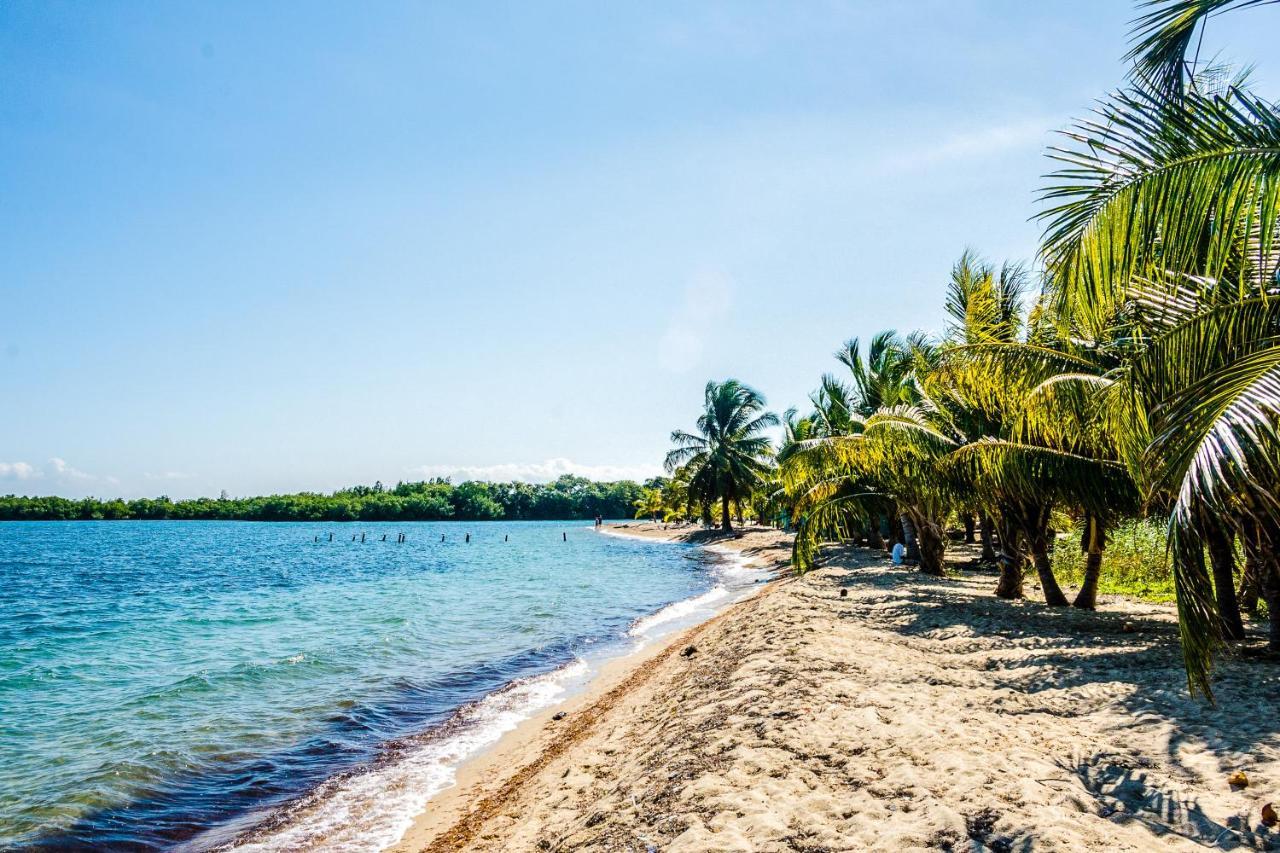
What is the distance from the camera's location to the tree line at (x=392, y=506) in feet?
388

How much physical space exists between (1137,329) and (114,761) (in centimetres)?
1231

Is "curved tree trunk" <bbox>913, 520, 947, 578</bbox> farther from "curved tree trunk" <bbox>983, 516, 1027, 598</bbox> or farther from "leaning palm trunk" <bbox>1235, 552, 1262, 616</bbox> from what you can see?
"leaning palm trunk" <bbox>1235, 552, 1262, 616</bbox>

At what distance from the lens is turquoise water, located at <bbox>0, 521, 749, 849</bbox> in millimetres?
6801

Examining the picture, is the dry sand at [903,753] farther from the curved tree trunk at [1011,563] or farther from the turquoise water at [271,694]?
the curved tree trunk at [1011,563]

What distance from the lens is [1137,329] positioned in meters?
6.14

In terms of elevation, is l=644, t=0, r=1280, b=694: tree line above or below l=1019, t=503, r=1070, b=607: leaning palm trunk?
above

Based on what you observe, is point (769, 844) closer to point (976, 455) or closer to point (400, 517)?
point (976, 455)

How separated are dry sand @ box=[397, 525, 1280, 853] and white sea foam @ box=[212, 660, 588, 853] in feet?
1.03

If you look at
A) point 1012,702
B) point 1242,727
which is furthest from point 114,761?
point 1242,727

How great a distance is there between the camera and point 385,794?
7078 millimetres

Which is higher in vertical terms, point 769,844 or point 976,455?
point 976,455

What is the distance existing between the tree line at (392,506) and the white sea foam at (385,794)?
10671 cm

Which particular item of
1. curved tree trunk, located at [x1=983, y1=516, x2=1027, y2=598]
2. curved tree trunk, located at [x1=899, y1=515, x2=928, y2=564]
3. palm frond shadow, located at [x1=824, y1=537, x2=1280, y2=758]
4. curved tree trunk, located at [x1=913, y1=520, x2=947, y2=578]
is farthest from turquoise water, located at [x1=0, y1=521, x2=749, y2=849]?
curved tree trunk, located at [x1=983, y1=516, x2=1027, y2=598]

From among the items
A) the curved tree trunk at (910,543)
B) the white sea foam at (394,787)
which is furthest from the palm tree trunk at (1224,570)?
the curved tree trunk at (910,543)
